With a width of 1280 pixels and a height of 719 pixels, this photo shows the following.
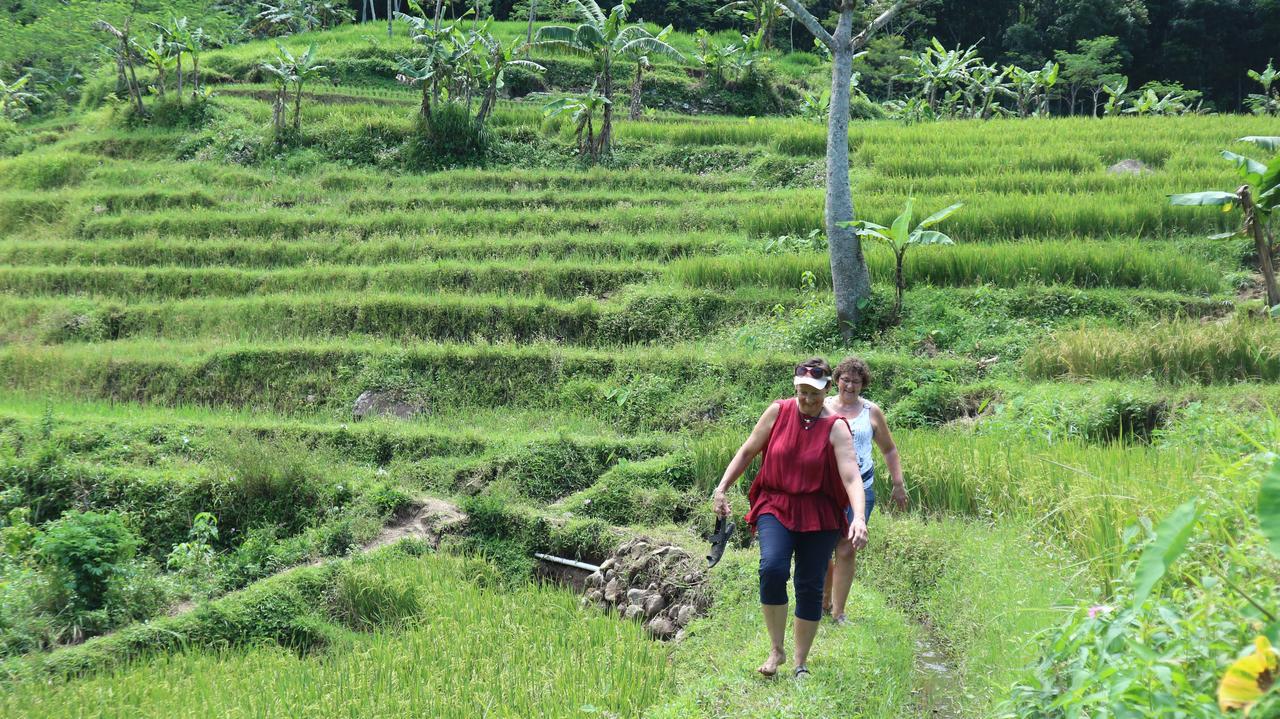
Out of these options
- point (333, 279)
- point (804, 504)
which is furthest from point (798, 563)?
point (333, 279)

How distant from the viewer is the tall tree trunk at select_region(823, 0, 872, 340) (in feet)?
31.6

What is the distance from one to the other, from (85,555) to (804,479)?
5.23m

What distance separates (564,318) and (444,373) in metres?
1.62

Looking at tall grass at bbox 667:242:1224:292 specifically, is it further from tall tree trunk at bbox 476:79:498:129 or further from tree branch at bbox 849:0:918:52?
tall tree trunk at bbox 476:79:498:129

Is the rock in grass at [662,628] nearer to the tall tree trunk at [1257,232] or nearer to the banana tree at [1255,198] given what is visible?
the banana tree at [1255,198]

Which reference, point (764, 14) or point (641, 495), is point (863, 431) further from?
point (764, 14)

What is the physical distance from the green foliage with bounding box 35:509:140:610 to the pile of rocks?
11.2 feet

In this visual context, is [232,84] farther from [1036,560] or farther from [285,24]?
[1036,560]

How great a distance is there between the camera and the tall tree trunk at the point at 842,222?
31.6 ft

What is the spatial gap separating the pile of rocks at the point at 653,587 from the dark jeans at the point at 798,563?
1600 millimetres

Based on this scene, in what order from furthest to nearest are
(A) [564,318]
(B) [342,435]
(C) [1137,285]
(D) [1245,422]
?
(A) [564,318] → (C) [1137,285] → (B) [342,435] → (D) [1245,422]

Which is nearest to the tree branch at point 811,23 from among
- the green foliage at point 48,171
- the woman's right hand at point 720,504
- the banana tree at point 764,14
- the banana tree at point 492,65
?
the woman's right hand at point 720,504

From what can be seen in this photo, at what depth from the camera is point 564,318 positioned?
11266mm

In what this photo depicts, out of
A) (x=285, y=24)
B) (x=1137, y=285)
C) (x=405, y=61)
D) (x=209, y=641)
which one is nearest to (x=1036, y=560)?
(x=209, y=641)
